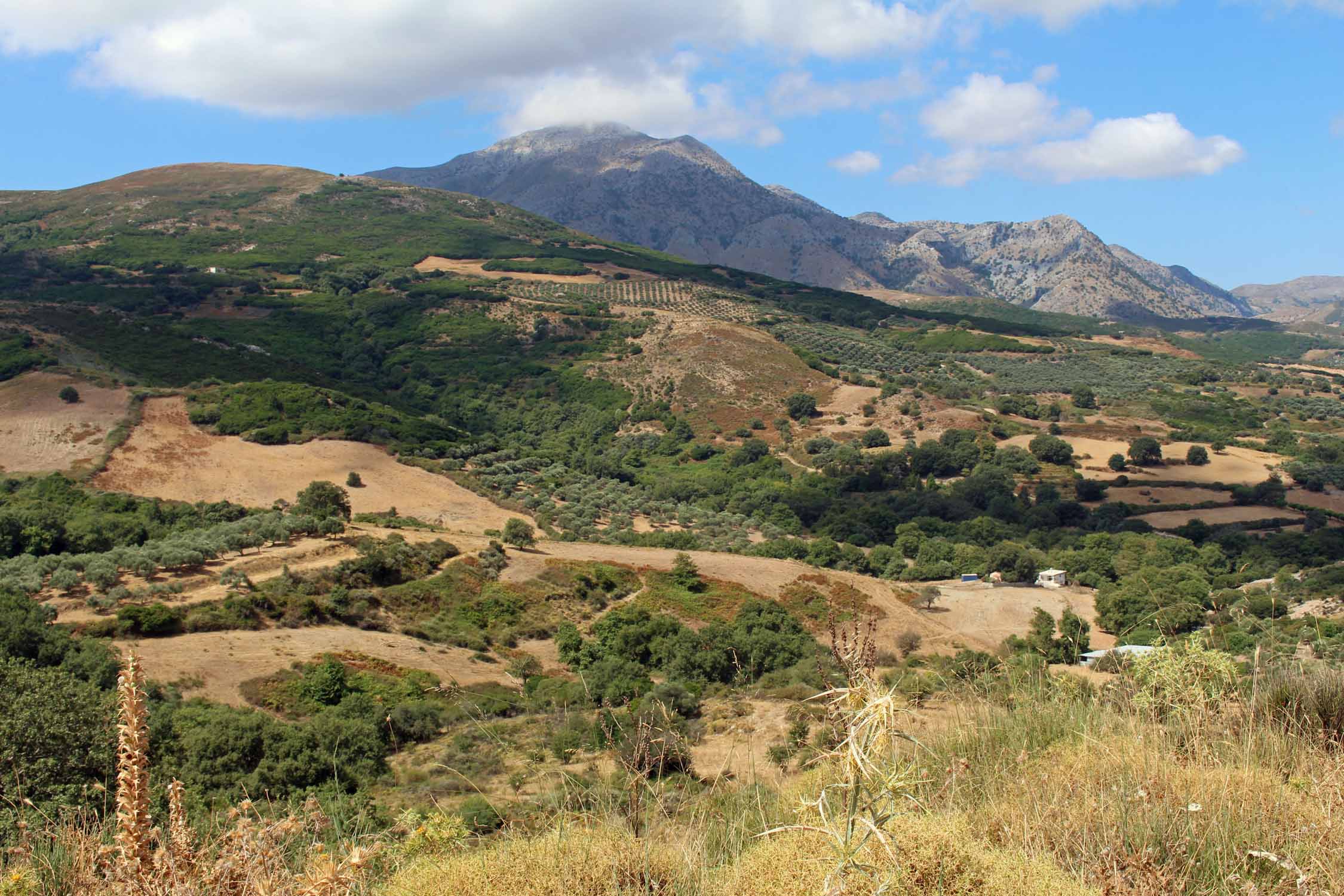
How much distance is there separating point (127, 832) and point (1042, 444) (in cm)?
5660

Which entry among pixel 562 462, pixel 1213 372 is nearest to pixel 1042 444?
pixel 562 462

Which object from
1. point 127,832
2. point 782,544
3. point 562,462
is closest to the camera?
point 127,832

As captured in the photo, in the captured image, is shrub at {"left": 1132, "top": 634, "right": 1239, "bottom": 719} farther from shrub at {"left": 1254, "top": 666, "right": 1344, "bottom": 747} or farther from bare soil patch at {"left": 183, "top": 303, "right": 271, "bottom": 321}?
bare soil patch at {"left": 183, "top": 303, "right": 271, "bottom": 321}

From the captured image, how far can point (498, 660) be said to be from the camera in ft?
72.9

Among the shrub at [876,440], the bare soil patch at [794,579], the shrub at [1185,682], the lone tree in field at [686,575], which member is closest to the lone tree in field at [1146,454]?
the shrub at [876,440]

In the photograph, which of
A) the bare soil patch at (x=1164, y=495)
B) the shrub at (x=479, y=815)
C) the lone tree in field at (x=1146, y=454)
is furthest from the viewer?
the lone tree in field at (x=1146, y=454)

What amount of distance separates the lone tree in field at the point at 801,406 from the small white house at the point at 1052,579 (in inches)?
1105

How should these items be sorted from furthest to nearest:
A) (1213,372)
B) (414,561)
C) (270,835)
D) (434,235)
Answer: (434,235) < (1213,372) < (414,561) < (270,835)

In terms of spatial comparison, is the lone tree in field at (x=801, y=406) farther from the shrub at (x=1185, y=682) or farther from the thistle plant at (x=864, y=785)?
the thistle plant at (x=864, y=785)

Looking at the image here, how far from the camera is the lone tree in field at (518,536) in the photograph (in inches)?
1216

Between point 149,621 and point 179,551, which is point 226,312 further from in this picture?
point 149,621

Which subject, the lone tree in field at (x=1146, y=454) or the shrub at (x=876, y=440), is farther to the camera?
the shrub at (x=876, y=440)

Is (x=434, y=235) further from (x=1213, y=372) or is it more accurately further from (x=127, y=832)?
(x=127, y=832)

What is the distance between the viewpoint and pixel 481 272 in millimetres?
95375
